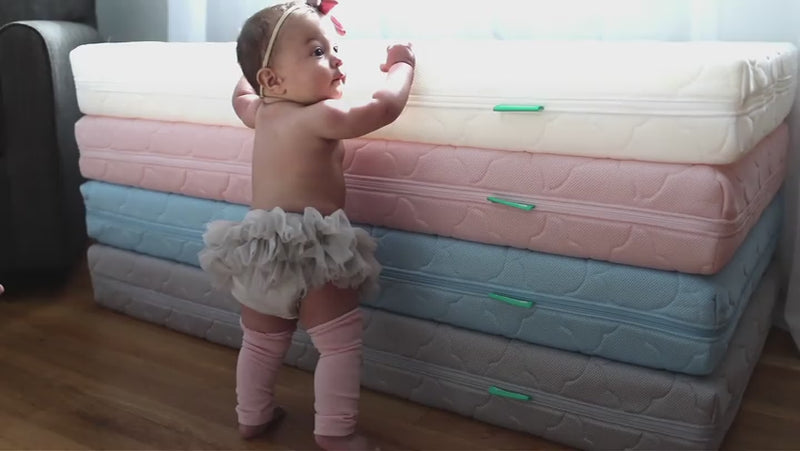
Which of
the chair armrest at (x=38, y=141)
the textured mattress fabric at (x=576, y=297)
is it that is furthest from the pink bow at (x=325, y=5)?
the chair armrest at (x=38, y=141)

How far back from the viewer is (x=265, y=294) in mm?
1147

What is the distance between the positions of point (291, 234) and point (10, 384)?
27.6 inches

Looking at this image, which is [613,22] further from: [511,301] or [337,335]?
[337,335]

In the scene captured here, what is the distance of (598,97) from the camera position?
3.40ft

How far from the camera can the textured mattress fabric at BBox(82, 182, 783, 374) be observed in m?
1.05

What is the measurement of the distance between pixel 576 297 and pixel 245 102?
2.08ft

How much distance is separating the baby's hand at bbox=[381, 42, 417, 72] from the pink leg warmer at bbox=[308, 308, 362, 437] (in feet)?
1.31

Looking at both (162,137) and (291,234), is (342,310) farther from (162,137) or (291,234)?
(162,137)

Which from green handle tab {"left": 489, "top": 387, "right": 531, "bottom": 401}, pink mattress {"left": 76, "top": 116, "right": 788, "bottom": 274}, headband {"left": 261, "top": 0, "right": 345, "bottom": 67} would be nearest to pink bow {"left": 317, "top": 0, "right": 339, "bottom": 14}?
headband {"left": 261, "top": 0, "right": 345, "bottom": 67}

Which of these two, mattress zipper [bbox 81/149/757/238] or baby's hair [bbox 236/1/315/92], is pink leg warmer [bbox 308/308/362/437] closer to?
mattress zipper [bbox 81/149/757/238]

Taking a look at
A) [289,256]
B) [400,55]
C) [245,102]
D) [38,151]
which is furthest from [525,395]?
[38,151]

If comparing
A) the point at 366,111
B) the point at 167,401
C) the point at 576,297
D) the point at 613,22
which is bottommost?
the point at 167,401

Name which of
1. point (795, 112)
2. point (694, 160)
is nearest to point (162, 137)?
point (694, 160)

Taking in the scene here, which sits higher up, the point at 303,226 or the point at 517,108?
the point at 517,108
